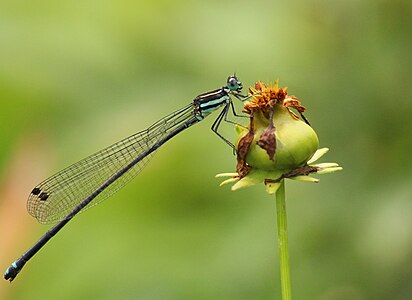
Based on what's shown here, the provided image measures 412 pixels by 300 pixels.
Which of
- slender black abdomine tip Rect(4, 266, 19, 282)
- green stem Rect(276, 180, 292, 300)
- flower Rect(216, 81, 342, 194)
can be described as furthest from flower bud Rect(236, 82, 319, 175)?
slender black abdomine tip Rect(4, 266, 19, 282)

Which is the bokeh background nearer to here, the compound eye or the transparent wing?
the transparent wing

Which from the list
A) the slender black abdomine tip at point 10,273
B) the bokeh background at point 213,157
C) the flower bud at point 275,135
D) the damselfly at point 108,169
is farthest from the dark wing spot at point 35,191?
the flower bud at point 275,135

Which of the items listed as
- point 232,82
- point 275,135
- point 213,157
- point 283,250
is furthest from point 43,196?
point 283,250

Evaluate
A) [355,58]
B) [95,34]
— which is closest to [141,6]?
[95,34]

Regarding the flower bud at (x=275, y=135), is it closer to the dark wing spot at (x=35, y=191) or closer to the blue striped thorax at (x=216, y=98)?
the blue striped thorax at (x=216, y=98)

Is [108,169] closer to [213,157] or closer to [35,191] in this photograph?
[35,191]

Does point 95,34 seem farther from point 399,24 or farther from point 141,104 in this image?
point 399,24

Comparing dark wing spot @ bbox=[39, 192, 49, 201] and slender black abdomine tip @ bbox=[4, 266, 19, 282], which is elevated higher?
dark wing spot @ bbox=[39, 192, 49, 201]
